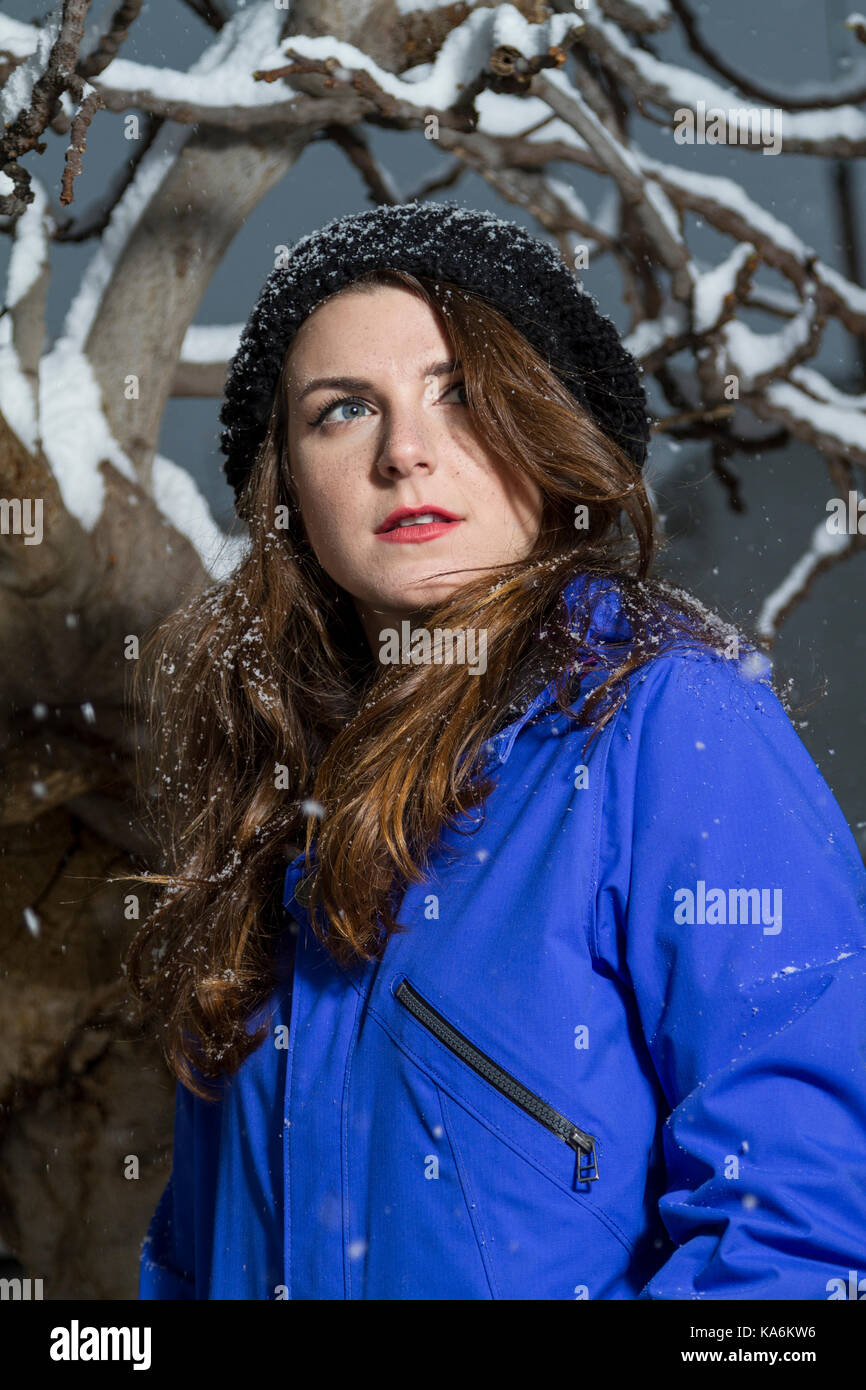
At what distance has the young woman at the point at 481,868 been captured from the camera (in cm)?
87

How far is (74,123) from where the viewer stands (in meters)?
1.71

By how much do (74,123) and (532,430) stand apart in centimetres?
96

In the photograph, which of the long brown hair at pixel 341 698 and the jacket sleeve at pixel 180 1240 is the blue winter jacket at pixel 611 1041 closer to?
the long brown hair at pixel 341 698

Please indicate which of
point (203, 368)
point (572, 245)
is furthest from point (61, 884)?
point (572, 245)

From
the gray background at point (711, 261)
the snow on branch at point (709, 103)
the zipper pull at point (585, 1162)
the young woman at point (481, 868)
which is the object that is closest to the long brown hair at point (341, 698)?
the young woman at point (481, 868)

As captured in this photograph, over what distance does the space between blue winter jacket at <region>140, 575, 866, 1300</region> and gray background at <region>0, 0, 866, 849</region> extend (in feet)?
4.73

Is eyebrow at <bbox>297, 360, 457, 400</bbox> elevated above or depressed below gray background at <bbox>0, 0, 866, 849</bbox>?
below

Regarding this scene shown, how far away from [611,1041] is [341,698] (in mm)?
673

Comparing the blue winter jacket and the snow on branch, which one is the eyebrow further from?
the snow on branch

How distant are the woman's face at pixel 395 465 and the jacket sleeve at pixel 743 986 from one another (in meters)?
0.37

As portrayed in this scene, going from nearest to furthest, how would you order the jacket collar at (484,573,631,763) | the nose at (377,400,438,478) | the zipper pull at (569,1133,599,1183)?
the zipper pull at (569,1133,599,1183) < the jacket collar at (484,573,631,763) < the nose at (377,400,438,478)

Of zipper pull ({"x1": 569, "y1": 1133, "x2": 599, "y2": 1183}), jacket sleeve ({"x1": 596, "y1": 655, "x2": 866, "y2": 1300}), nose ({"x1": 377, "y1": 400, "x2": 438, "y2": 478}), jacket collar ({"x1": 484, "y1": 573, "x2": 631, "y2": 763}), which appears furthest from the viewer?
nose ({"x1": 377, "y1": 400, "x2": 438, "y2": 478})

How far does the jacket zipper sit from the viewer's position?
927mm

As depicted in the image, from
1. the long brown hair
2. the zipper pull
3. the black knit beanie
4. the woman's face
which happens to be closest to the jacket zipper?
the zipper pull
